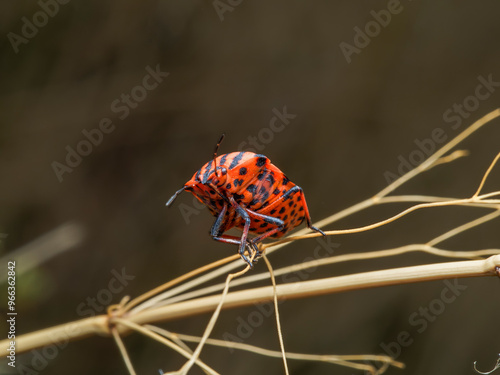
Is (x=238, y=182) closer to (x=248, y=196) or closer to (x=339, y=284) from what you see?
(x=248, y=196)

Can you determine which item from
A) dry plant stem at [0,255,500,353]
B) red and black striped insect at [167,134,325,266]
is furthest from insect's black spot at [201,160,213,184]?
dry plant stem at [0,255,500,353]

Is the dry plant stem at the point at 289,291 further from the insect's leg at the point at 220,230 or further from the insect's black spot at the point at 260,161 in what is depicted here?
the insect's black spot at the point at 260,161

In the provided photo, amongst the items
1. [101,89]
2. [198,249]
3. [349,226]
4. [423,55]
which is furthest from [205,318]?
[423,55]

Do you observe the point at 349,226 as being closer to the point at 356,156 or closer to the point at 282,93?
the point at 356,156

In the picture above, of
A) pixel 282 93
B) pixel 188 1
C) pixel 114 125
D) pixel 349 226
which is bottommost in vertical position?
pixel 349 226

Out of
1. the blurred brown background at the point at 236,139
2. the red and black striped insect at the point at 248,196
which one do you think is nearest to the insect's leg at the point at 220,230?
the red and black striped insect at the point at 248,196

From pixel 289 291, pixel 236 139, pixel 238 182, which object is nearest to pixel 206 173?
pixel 238 182
